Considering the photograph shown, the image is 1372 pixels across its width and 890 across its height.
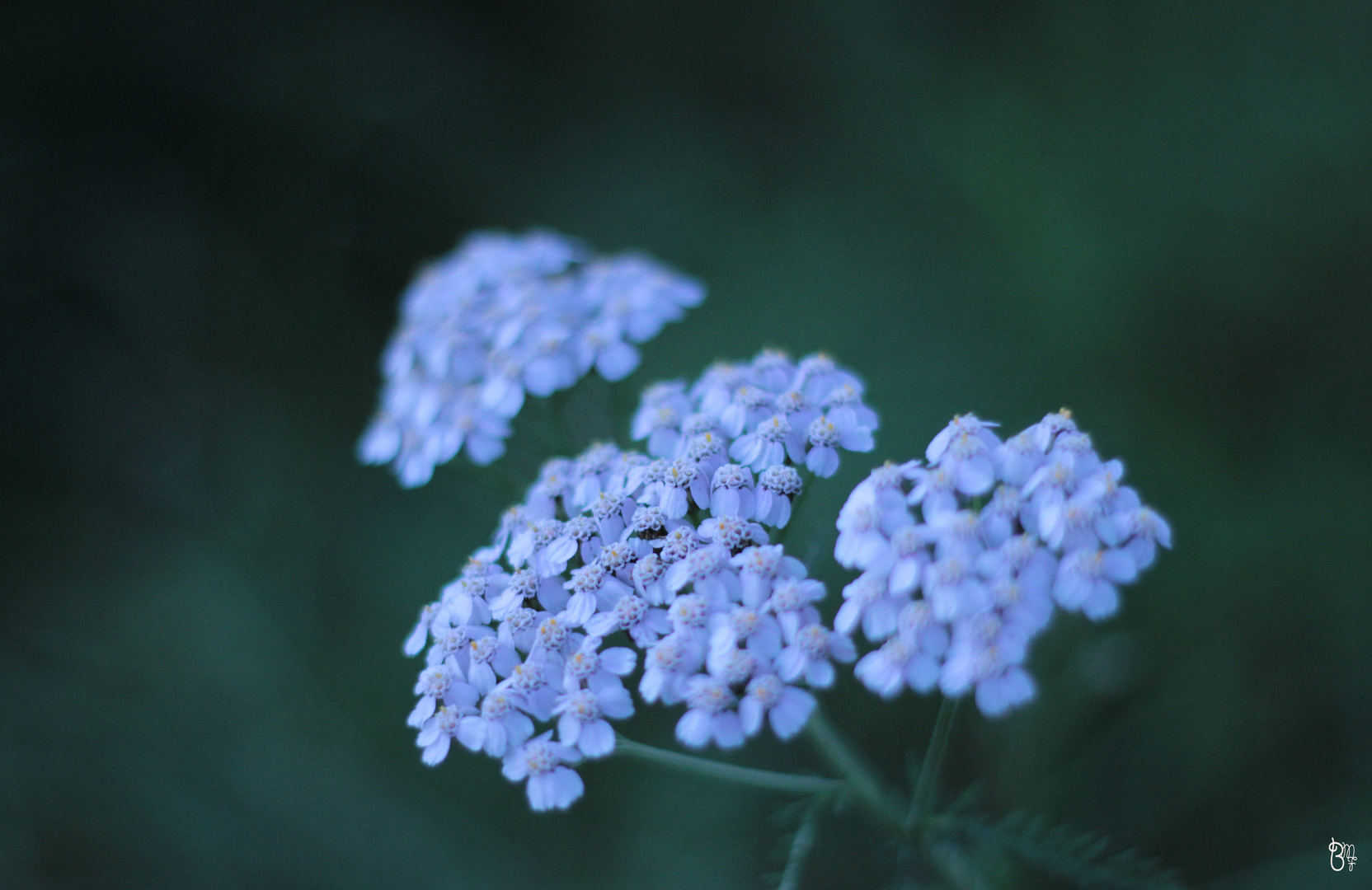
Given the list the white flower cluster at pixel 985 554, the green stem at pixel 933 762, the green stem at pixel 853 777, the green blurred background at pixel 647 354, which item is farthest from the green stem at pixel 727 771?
the green blurred background at pixel 647 354

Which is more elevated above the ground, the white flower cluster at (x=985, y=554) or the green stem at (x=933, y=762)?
the white flower cluster at (x=985, y=554)

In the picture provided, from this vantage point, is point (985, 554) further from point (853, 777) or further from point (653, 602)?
point (853, 777)

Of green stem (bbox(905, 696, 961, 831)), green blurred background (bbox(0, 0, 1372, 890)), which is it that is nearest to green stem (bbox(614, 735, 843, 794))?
green stem (bbox(905, 696, 961, 831))

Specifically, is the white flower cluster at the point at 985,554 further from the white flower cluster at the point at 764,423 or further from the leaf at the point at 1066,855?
the leaf at the point at 1066,855

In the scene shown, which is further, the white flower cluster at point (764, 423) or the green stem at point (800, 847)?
the white flower cluster at point (764, 423)

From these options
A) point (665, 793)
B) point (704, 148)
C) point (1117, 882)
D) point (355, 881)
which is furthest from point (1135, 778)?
point (704, 148)

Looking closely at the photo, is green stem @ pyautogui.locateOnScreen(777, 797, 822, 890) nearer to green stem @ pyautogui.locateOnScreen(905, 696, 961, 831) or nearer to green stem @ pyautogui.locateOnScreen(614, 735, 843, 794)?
green stem @ pyautogui.locateOnScreen(614, 735, 843, 794)
